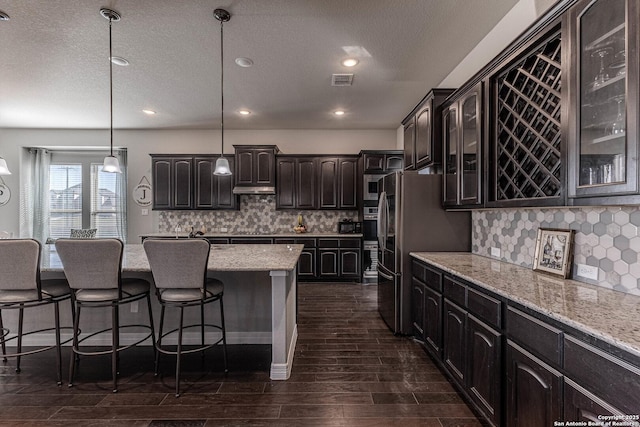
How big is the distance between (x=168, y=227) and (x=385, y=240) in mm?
4430

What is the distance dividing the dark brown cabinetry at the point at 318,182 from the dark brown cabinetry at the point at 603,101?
4.19 metres

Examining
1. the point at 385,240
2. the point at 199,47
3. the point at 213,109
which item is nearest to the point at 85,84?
the point at 213,109

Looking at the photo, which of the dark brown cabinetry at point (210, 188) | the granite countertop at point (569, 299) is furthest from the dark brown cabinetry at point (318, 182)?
the granite countertop at point (569, 299)

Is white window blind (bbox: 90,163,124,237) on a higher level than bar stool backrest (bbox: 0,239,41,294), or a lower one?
higher

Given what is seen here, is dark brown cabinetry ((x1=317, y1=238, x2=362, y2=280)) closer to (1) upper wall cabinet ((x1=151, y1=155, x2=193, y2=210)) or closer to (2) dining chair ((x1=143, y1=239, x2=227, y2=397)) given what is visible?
(1) upper wall cabinet ((x1=151, y1=155, x2=193, y2=210))

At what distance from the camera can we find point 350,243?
5406 millimetres

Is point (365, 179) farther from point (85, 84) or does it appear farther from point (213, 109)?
point (85, 84)

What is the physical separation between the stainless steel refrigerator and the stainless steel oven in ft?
7.64

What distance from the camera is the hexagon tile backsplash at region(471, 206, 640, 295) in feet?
5.00

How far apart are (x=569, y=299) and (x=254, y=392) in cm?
199

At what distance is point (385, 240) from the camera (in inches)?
134

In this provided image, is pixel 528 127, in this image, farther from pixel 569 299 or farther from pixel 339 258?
pixel 339 258

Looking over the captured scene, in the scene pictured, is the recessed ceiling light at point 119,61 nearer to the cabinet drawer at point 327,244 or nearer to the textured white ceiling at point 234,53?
the textured white ceiling at point 234,53

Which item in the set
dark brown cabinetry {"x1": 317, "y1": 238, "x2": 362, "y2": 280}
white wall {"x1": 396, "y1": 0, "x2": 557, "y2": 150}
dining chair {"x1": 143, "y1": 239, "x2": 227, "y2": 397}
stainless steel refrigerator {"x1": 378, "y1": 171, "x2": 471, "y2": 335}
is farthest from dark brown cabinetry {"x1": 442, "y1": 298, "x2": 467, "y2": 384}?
dark brown cabinetry {"x1": 317, "y1": 238, "x2": 362, "y2": 280}
